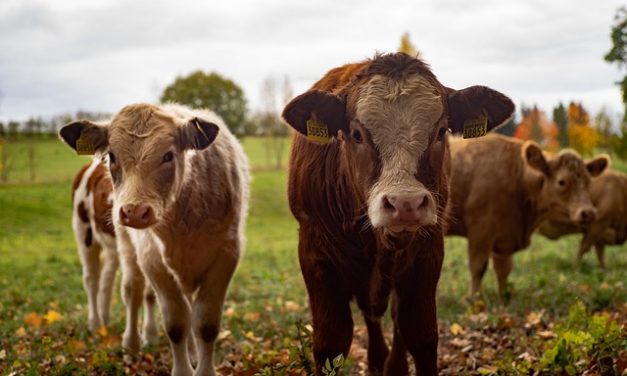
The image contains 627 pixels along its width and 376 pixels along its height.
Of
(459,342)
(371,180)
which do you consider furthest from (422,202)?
(459,342)

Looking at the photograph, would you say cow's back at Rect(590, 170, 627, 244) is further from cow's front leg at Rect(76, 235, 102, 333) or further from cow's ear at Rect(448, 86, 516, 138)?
cow's ear at Rect(448, 86, 516, 138)

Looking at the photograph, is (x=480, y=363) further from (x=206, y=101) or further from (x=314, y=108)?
(x=206, y=101)

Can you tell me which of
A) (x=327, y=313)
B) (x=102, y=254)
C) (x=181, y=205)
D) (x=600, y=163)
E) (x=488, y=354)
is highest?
(x=600, y=163)

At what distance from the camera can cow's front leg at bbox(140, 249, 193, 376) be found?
5.43 metres

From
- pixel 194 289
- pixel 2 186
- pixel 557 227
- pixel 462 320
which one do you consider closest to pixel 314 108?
pixel 194 289

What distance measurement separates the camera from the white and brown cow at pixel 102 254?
6.79 m

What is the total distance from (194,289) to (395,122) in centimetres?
261

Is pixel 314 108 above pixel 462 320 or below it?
above

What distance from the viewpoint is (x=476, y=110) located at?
13.6 ft

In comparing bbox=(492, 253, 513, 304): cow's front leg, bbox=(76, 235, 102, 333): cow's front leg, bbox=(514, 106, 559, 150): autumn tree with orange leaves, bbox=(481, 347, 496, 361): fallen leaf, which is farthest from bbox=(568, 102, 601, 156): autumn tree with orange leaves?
bbox=(481, 347, 496, 361): fallen leaf

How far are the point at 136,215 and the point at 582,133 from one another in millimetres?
41238

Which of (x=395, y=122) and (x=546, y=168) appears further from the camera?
(x=546, y=168)

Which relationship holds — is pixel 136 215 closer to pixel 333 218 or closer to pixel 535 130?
pixel 333 218

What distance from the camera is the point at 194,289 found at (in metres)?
5.57
